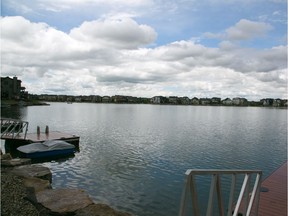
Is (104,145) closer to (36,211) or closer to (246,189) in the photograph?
(36,211)

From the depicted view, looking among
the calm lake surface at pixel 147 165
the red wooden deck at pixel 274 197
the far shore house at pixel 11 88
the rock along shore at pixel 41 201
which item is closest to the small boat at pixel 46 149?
the calm lake surface at pixel 147 165

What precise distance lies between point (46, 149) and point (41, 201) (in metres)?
15.0

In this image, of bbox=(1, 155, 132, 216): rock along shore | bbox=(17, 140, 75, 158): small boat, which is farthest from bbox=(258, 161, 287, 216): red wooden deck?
bbox=(17, 140, 75, 158): small boat

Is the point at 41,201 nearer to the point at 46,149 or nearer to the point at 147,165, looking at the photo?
the point at 147,165

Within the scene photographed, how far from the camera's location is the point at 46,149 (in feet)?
84.0

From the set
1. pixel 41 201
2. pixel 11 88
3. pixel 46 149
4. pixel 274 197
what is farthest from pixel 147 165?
pixel 11 88

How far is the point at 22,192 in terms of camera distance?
11773 millimetres

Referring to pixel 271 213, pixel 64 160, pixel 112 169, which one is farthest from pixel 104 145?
pixel 271 213

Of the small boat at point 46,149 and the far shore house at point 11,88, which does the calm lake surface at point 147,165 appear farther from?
the far shore house at point 11,88

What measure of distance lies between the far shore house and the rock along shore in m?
134

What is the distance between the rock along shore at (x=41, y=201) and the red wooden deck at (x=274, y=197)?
5.44 m

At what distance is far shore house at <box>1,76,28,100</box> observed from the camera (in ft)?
449

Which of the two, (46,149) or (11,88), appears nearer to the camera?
(46,149)

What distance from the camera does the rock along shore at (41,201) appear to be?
9.99m
